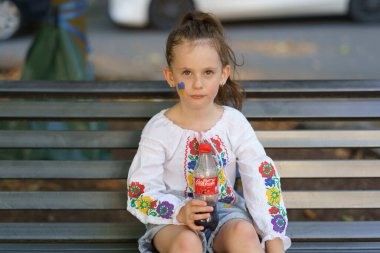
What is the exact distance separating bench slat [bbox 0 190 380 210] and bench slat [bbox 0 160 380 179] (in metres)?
0.08

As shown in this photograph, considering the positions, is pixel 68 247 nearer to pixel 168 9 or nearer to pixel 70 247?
pixel 70 247

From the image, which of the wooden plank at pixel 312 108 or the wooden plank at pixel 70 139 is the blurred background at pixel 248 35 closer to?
the wooden plank at pixel 312 108

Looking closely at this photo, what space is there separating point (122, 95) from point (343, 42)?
6210mm

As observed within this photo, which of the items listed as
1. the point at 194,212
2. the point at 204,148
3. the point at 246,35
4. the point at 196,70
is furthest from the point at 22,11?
the point at 194,212

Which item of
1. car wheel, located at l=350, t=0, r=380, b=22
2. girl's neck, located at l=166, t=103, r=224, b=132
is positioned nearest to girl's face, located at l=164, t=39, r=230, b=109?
girl's neck, located at l=166, t=103, r=224, b=132

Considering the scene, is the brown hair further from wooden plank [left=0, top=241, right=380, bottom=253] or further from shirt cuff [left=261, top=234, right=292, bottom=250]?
wooden plank [left=0, top=241, right=380, bottom=253]

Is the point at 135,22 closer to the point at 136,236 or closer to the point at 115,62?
the point at 115,62

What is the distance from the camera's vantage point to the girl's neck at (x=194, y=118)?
9.90ft

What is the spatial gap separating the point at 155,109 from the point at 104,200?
0.48 metres

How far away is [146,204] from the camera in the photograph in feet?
9.53

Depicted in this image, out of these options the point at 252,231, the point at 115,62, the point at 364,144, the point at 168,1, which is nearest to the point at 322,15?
the point at 168,1

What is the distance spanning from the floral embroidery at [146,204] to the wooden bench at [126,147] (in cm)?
29

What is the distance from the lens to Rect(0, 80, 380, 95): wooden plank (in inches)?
134

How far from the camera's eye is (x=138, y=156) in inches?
118
